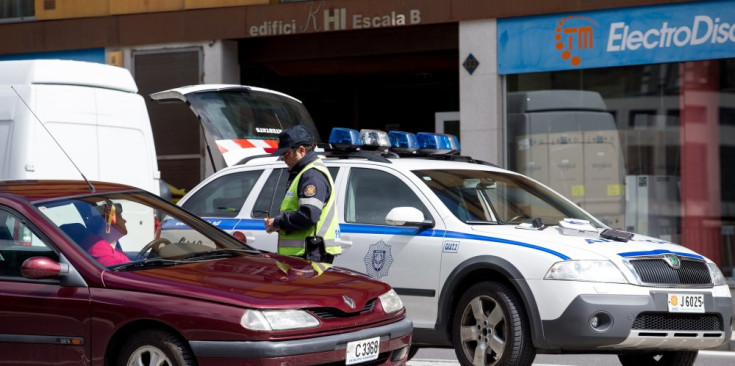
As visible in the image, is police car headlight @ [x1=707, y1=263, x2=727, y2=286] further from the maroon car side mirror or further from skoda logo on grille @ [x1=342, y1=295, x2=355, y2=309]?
the maroon car side mirror

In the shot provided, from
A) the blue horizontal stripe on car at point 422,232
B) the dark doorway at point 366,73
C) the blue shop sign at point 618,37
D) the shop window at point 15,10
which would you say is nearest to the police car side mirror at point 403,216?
the blue horizontal stripe on car at point 422,232

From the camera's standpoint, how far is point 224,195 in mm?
9938

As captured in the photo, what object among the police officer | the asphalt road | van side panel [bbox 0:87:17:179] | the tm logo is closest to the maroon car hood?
the police officer

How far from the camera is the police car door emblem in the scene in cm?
873

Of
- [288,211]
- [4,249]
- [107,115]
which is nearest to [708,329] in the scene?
[288,211]

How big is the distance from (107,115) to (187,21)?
728 centimetres

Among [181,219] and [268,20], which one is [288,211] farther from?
[268,20]

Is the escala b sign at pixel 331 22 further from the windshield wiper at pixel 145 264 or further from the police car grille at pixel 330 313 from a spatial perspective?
the police car grille at pixel 330 313

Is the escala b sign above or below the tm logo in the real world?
above

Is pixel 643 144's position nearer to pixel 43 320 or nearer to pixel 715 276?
pixel 715 276

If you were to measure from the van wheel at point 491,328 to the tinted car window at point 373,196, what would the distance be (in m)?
0.98

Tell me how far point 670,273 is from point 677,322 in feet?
1.09

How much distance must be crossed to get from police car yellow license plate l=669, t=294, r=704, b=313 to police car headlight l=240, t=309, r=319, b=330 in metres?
2.85

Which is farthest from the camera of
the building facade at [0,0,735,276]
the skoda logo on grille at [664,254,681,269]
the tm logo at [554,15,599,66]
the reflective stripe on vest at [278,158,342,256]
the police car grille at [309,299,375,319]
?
the tm logo at [554,15,599,66]
